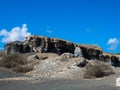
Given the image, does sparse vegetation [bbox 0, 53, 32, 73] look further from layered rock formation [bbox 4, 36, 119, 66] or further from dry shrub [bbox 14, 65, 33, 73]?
layered rock formation [bbox 4, 36, 119, 66]

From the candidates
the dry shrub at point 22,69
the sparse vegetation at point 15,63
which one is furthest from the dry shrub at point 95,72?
the sparse vegetation at point 15,63

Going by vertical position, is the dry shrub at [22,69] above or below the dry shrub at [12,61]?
below

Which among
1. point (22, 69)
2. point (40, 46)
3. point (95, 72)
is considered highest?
point (40, 46)

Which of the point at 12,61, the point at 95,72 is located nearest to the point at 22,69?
the point at 12,61

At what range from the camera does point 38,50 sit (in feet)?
267

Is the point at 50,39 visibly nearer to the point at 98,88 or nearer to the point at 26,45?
the point at 26,45

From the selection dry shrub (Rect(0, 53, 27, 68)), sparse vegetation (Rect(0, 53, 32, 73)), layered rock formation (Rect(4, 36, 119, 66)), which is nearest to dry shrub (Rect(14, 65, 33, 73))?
sparse vegetation (Rect(0, 53, 32, 73))

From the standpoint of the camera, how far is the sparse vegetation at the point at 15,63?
1786 inches

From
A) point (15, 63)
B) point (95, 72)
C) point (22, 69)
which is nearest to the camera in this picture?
point (95, 72)

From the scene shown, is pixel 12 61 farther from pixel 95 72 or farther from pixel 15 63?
pixel 95 72

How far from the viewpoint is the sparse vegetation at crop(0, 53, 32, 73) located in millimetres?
45353

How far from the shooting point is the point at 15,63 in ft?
156

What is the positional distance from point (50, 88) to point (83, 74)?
12254mm

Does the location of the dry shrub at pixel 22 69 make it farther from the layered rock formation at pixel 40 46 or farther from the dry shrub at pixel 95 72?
the layered rock formation at pixel 40 46
